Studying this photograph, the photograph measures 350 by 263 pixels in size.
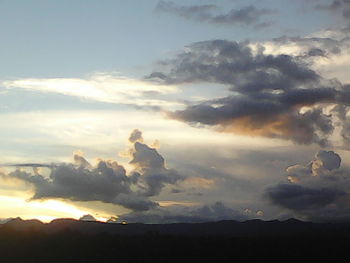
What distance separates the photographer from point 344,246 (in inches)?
5817

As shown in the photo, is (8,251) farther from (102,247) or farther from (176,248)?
(176,248)

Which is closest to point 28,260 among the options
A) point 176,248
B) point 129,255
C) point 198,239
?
point 129,255

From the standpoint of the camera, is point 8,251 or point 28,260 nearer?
point 28,260

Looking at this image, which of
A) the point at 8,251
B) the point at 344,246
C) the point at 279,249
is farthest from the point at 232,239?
the point at 8,251

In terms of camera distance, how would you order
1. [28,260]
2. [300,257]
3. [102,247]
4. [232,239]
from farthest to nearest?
[232,239], [102,247], [28,260], [300,257]

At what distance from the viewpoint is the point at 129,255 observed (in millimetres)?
147875

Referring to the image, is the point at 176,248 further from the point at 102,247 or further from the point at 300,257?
the point at 300,257

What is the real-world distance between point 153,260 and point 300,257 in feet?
119

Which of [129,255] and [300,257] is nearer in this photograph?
[300,257]

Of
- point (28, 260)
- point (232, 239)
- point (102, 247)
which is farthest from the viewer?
point (232, 239)

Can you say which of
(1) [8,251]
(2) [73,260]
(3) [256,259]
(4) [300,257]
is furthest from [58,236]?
(4) [300,257]

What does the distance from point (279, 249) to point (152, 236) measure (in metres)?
45.2

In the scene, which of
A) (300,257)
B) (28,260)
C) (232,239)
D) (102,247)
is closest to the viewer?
(300,257)

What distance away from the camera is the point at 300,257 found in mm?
136750
